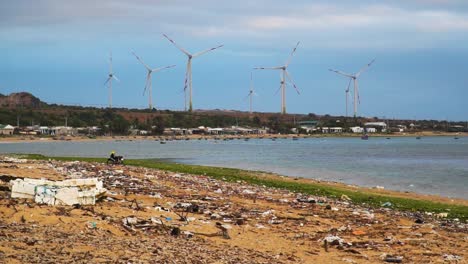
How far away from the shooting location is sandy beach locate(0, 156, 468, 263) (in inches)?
373

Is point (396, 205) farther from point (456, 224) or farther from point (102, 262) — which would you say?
point (102, 262)

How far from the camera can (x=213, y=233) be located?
12.3 m

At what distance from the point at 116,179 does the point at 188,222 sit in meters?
11.1

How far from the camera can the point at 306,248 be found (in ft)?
38.7

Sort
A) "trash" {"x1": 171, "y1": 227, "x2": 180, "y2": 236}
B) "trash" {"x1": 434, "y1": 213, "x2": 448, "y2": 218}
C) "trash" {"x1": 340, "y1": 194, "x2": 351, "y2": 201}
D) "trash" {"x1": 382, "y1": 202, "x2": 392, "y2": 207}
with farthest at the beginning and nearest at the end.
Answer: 1. "trash" {"x1": 340, "y1": 194, "x2": 351, "y2": 201}
2. "trash" {"x1": 382, "y1": 202, "x2": 392, "y2": 207}
3. "trash" {"x1": 434, "y1": 213, "x2": 448, "y2": 218}
4. "trash" {"x1": 171, "y1": 227, "x2": 180, "y2": 236}

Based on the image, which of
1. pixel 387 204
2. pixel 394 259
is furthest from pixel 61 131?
pixel 394 259

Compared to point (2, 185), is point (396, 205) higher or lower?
lower

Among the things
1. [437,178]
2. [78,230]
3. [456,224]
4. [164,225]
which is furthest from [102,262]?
[437,178]

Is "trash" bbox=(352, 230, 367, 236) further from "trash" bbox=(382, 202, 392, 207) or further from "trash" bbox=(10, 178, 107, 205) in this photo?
"trash" bbox=(382, 202, 392, 207)

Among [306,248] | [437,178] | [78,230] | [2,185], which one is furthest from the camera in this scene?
[437,178]

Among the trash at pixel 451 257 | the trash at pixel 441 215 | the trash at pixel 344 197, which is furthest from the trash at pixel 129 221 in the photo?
the trash at pixel 344 197

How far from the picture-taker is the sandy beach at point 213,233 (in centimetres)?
947

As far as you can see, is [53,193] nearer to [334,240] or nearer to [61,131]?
[334,240]

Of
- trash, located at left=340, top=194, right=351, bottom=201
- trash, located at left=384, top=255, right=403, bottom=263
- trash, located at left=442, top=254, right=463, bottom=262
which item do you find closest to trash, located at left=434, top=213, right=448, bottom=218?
trash, located at left=340, top=194, right=351, bottom=201
